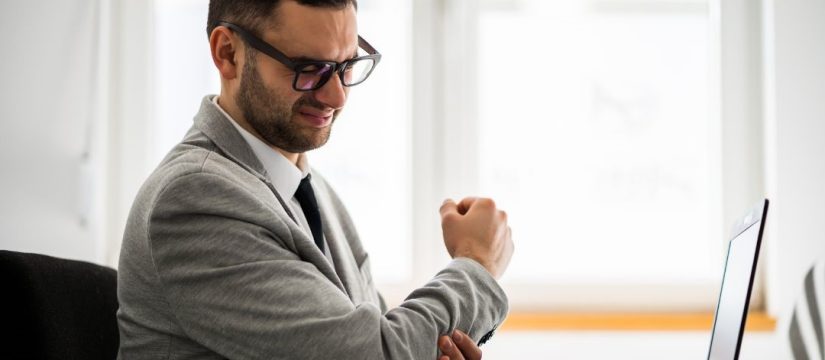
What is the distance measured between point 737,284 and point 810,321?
4.05ft

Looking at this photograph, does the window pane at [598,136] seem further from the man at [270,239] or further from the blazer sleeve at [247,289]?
the blazer sleeve at [247,289]

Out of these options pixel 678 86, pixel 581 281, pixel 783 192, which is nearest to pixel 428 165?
pixel 581 281

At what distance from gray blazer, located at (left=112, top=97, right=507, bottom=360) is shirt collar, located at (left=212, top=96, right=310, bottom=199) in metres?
0.08

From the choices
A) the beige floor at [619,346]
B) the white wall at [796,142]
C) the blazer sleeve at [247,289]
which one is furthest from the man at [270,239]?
the white wall at [796,142]

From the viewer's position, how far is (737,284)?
1.20 meters

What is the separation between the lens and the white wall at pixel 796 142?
7.90 ft

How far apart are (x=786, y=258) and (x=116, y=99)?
201 centimetres

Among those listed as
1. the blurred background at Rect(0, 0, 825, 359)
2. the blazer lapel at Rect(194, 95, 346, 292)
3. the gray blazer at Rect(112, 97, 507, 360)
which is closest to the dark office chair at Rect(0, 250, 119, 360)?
the gray blazer at Rect(112, 97, 507, 360)

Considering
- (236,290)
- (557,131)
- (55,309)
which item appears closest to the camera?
(236,290)

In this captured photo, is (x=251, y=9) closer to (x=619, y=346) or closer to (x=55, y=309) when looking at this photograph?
(x=55, y=309)

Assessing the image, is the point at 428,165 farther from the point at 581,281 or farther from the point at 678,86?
the point at 678,86

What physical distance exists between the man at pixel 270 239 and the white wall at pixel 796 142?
142 centimetres

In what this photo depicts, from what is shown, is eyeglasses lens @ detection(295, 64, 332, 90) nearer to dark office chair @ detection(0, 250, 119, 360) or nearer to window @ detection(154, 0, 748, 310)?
dark office chair @ detection(0, 250, 119, 360)

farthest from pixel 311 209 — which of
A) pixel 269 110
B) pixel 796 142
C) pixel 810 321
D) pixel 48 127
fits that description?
pixel 796 142
